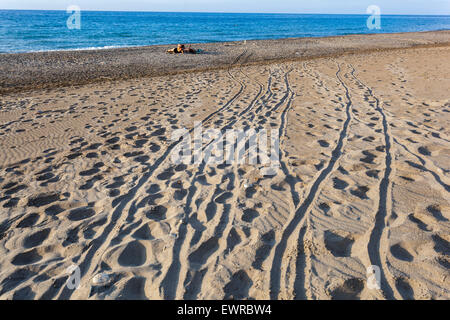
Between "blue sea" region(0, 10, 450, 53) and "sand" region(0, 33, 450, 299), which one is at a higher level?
"blue sea" region(0, 10, 450, 53)

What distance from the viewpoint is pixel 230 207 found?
3371 millimetres

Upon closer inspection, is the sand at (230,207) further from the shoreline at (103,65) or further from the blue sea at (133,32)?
the blue sea at (133,32)

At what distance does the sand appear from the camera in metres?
2.45

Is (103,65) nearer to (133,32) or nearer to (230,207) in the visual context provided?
(230,207)

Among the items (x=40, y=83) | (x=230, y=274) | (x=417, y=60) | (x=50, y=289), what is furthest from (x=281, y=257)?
(x=417, y=60)

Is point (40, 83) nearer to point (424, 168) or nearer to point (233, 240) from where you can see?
point (233, 240)

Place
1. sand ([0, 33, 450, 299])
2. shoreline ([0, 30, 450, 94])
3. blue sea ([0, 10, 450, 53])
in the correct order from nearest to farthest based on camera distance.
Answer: sand ([0, 33, 450, 299]), shoreline ([0, 30, 450, 94]), blue sea ([0, 10, 450, 53])

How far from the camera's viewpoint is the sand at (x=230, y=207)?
2.45m

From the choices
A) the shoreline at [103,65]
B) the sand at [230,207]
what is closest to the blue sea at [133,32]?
the shoreline at [103,65]

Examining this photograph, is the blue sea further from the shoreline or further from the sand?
the sand

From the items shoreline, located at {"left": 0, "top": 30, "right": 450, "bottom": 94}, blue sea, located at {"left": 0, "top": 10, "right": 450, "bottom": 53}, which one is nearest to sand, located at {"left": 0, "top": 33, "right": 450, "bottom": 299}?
shoreline, located at {"left": 0, "top": 30, "right": 450, "bottom": 94}

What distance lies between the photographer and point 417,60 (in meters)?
12.6

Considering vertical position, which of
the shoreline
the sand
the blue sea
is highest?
the blue sea

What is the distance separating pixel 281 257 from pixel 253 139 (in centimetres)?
280
